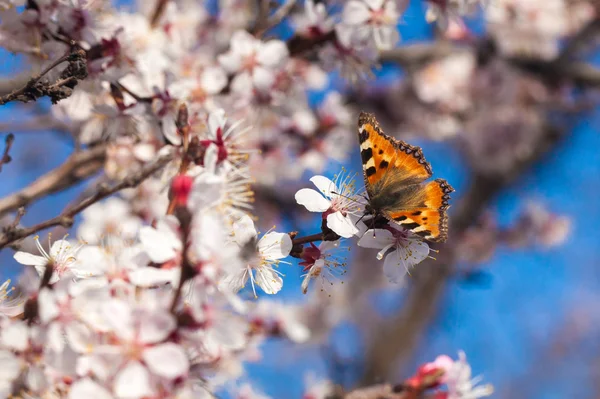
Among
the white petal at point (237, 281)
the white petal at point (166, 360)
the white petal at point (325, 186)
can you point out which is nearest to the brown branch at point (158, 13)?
the white petal at point (325, 186)

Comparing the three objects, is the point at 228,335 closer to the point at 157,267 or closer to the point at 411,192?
the point at 157,267

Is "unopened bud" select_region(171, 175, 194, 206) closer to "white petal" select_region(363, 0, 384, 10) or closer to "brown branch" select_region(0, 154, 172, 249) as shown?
"brown branch" select_region(0, 154, 172, 249)

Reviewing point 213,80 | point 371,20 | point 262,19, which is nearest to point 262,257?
point 213,80

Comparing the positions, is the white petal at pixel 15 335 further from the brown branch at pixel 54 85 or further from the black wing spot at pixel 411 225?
the black wing spot at pixel 411 225

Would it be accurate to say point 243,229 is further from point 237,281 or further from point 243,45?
point 243,45

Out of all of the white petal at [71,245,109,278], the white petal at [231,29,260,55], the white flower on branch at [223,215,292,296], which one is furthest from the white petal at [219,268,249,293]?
the white petal at [231,29,260,55]

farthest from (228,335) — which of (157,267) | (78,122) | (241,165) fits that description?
(78,122)
